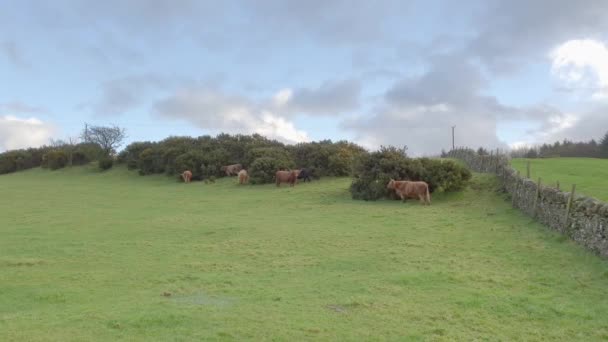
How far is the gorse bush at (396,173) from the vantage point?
62.0 feet

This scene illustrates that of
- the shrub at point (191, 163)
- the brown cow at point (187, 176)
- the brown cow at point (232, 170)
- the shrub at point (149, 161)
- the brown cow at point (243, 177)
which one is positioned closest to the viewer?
the brown cow at point (243, 177)

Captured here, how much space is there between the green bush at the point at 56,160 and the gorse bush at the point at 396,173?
29681mm

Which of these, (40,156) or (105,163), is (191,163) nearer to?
(105,163)

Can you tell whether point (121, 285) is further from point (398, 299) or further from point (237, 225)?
point (237, 225)

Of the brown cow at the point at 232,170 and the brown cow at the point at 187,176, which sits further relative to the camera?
the brown cow at the point at 232,170

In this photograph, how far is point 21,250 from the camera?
1144cm

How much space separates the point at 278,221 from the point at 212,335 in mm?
9380

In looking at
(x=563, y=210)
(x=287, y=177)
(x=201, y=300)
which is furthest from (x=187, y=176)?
(x=201, y=300)

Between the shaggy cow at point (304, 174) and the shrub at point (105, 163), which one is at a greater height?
the shrub at point (105, 163)

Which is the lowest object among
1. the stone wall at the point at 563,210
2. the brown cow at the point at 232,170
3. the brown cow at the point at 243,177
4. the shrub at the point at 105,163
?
the stone wall at the point at 563,210

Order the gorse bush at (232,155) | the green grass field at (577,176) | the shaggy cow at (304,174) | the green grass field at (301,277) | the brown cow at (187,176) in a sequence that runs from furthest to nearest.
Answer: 1. the brown cow at (187,176)
2. the gorse bush at (232,155)
3. the shaggy cow at (304,174)
4. the green grass field at (577,176)
5. the green grass field at (301,277)

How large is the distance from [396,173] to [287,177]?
260 inches

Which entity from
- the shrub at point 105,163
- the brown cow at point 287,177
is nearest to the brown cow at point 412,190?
the brown cow at point 287,177

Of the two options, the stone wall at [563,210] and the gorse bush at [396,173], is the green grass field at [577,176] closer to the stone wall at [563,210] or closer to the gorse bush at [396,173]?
the stone wall at [563,210]
